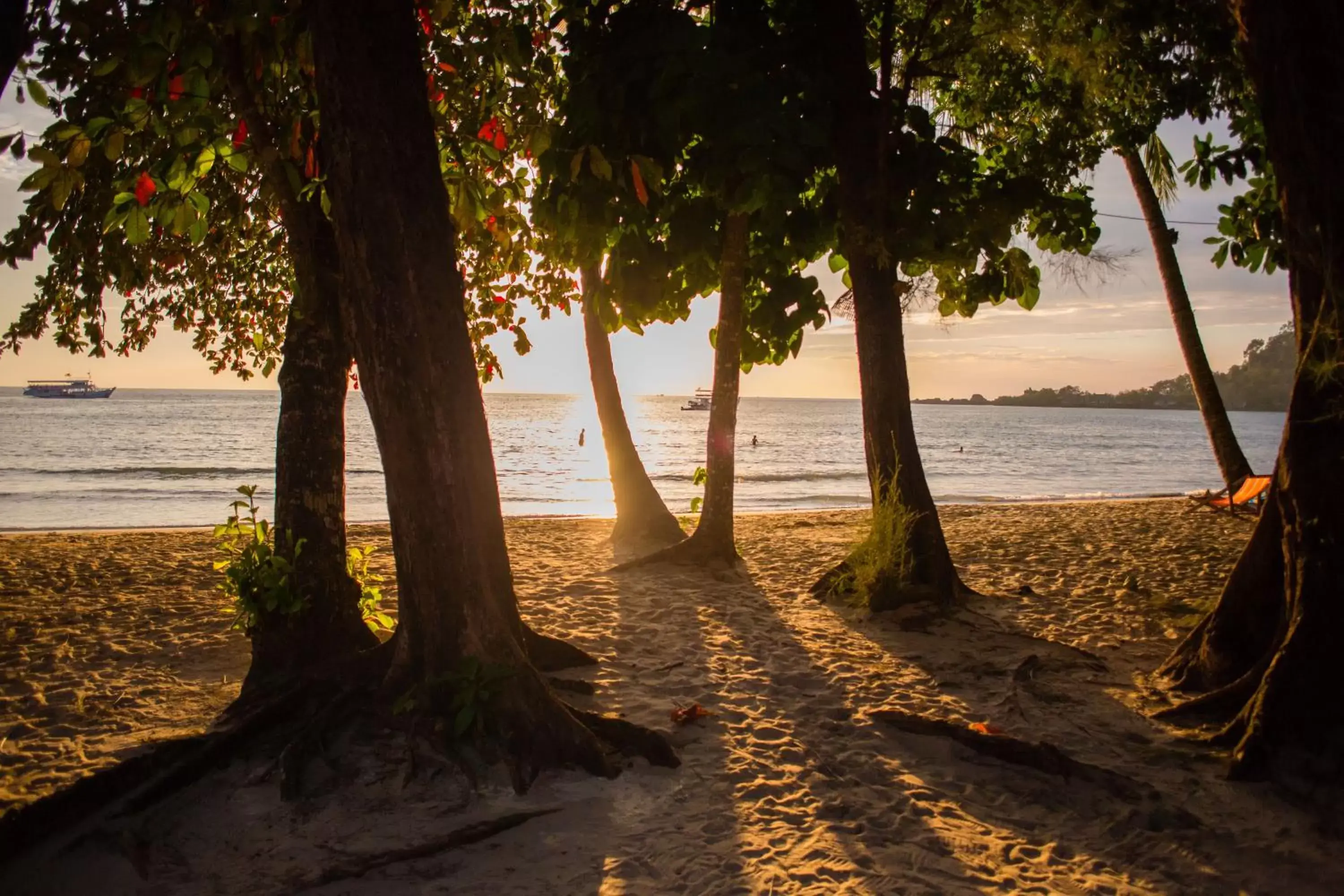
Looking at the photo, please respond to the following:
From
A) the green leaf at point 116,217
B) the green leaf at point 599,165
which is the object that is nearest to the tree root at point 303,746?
the green leaf at point 116,217

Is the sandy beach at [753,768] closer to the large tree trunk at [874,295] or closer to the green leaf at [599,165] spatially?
the large tree trunk at [874,295]

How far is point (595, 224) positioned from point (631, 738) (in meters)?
5.30

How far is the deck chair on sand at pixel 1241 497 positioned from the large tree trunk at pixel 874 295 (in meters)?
6.84

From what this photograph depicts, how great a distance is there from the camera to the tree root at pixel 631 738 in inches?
183

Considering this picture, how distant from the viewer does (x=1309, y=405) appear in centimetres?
468

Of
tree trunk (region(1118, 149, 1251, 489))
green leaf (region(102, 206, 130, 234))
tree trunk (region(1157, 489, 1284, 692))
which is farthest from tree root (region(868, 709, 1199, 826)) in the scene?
tree trunk (region(1118, 149, 1251, 489))

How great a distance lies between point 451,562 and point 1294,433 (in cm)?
469

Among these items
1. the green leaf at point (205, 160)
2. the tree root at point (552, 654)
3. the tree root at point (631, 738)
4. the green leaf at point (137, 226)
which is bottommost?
the tree root at point (631, 738)

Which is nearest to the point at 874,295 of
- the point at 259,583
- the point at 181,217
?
the point at 259,583

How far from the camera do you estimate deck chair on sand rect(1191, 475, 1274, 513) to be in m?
13.5

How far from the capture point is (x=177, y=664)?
647 centimetres

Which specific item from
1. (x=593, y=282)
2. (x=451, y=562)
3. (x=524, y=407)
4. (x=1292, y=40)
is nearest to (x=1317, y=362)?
(x=1292, y=40)

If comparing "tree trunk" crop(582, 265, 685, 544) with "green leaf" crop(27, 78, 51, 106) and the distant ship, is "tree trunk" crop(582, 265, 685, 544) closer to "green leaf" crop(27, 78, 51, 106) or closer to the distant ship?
"green leaf" crop(27, 78, 51, 106)

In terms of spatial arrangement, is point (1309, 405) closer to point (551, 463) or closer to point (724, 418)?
point (724, 418)
